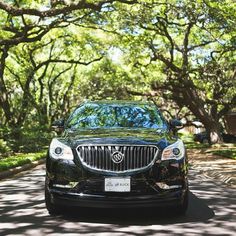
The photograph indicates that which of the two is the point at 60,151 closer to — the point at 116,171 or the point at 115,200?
the point at 116,171

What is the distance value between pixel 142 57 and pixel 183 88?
3.52 m

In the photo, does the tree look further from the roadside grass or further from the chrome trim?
the chrome trim

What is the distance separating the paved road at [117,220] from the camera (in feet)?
19.6

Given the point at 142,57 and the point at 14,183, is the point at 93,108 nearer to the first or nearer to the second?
the point at 14,183

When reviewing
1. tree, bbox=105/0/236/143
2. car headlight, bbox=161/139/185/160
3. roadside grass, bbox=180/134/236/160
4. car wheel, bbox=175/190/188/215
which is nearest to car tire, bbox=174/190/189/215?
car wheel, bbox=175/190/188/215

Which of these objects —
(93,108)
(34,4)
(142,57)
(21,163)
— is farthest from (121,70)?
(93,108)

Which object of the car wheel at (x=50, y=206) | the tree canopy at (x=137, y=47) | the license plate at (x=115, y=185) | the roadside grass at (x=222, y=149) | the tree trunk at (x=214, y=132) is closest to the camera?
the license plate at (x=115, y=185)

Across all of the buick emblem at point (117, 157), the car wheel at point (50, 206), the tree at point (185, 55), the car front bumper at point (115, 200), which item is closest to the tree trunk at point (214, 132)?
the tree at point (185, 55)

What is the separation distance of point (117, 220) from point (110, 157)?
94 centimetres

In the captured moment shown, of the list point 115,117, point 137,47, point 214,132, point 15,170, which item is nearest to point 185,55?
point 137,47

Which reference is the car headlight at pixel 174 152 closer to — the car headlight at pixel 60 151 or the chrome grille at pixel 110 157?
the chrome grille at pixel 110 157

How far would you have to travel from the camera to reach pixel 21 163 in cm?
1678

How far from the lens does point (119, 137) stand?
668 centimetres

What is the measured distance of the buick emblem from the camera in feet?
21.0
